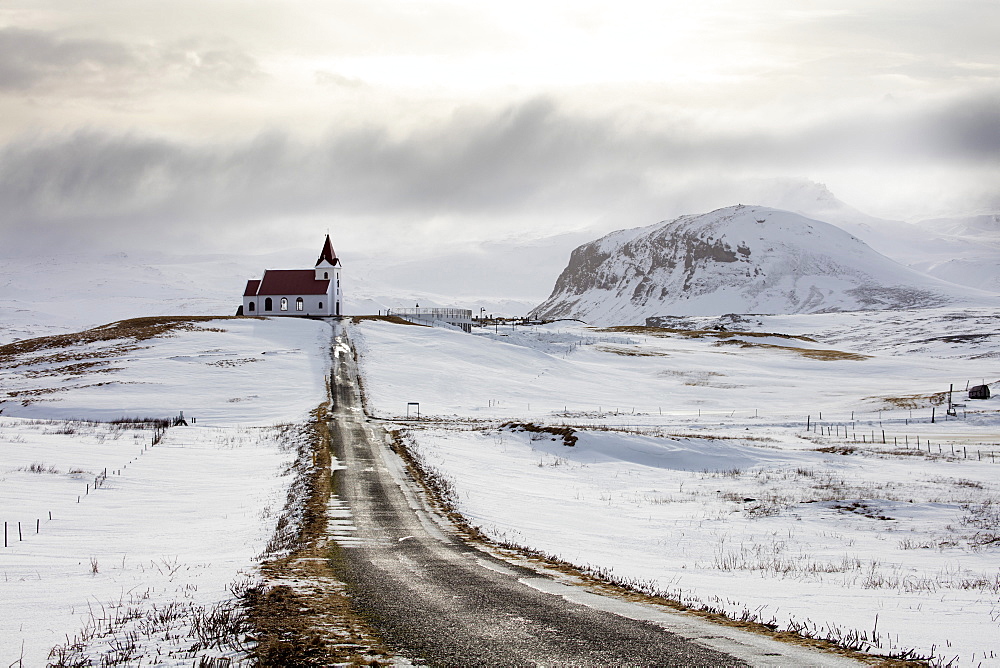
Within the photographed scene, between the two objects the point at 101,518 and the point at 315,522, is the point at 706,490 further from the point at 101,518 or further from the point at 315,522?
the point at 101,518

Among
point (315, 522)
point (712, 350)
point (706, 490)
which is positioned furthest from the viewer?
point (712, 350)

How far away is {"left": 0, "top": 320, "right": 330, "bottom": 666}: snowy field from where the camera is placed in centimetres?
880

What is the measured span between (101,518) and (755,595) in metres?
14.0

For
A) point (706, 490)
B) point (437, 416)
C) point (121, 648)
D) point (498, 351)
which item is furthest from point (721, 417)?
point (121, 648)

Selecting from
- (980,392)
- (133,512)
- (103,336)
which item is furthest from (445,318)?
(133,512)

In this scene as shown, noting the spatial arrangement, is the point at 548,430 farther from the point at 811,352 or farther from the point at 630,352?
the point at 811,352

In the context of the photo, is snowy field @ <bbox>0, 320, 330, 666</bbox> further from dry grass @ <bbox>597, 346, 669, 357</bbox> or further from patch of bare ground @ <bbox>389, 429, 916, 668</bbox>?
dry grass @ <bbox>597, 346, 669, 357</bbox>

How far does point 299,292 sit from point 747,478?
84637 millimetres

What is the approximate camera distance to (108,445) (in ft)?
94.1

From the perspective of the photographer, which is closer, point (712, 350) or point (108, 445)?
point (108, 445)

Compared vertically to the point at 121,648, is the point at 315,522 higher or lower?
lower

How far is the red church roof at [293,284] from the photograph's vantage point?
103000 mm

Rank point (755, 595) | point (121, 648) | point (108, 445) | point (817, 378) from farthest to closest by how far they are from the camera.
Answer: point (817, 378), point (108, 445), point (755, 595), point (121, 648)

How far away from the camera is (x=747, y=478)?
2822 cm
